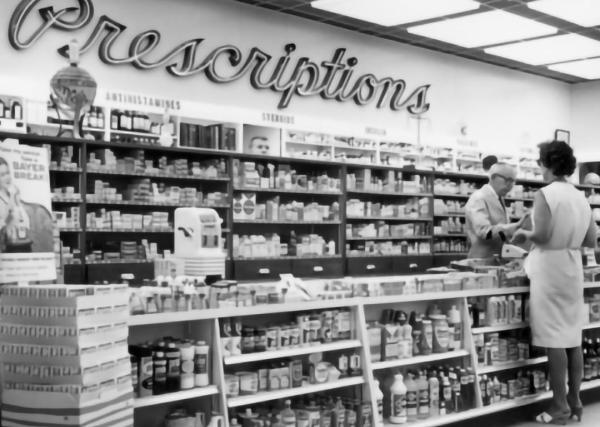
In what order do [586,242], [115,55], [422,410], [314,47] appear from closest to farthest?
[422,410] < [586,242] < [115,55] < [314,47]

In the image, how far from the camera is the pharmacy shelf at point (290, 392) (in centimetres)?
400

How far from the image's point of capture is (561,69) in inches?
538

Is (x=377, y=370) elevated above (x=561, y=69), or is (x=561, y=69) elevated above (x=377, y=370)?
(x=561, y=69)

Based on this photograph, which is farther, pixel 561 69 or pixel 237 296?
pixel 561 69

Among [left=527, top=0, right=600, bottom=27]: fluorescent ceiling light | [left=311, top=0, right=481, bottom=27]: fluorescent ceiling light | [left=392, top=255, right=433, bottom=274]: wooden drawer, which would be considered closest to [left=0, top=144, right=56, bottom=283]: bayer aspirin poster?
[left=311, top=0, right=481, bottom=27]: fluorescent ceiling light

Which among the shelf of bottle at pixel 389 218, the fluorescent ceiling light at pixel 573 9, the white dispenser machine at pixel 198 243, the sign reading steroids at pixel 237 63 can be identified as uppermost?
the fluorescent ceiling light at pixel 573 9

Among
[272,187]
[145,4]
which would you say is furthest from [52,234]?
[145,4]

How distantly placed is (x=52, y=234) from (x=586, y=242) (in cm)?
379

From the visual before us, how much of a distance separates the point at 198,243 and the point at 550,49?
8968 millimetres

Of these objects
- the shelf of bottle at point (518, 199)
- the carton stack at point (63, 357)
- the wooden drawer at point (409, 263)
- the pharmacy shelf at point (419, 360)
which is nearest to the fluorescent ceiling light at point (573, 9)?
the shelf of bottle at point (518, 199)

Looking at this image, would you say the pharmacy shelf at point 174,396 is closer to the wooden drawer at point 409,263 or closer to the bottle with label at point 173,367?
Answer: the bottle with label at point 173,367

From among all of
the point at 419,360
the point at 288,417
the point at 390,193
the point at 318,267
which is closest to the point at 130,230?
the point at 318,267

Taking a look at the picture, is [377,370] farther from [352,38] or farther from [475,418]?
[352,38]

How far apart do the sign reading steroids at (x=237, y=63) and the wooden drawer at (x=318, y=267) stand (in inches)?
91.3
